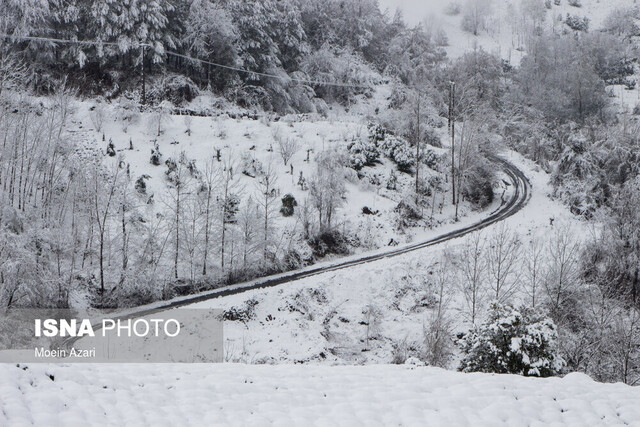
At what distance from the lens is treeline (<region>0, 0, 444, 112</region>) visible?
4416 cm

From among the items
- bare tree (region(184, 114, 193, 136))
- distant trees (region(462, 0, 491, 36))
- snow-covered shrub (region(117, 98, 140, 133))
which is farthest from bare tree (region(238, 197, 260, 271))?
distant trees (region(462, 0, 491, 36))

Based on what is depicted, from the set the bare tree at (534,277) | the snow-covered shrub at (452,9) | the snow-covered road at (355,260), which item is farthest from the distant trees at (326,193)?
the snow-covered shrub at (452,9)

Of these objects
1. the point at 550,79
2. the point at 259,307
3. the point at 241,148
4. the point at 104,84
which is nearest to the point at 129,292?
the point at 259,307

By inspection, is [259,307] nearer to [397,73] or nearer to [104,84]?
[104,84]

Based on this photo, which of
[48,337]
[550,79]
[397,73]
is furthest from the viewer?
[397,73]

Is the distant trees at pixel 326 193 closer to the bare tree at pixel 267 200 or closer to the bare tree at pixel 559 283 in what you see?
the bare tree at pixel 267 200

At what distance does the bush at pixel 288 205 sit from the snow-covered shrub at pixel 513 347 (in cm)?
1953

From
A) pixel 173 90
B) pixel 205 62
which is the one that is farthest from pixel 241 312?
pixel 205 62

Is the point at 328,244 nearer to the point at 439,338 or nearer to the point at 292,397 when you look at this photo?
the point at 439,338

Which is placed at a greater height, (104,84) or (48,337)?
(104,84)

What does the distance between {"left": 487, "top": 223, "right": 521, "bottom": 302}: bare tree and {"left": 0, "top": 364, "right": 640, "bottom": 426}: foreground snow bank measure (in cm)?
1549

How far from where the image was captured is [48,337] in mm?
20797

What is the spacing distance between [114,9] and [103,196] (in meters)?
27.1

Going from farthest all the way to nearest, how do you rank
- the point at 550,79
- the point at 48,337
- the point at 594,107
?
1. the point at 550,79
2. the point at 594,107
3. the point at 48,337
